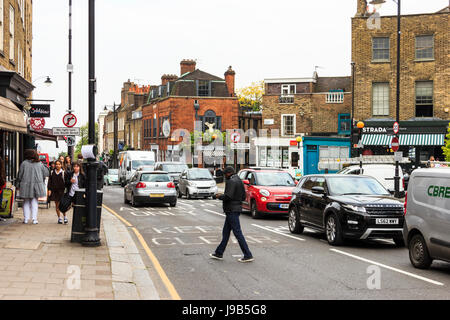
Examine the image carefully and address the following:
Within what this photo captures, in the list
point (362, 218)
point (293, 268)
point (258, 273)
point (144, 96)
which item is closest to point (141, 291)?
point (258, 273)

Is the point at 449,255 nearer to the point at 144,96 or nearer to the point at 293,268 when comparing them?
the point at 293,268

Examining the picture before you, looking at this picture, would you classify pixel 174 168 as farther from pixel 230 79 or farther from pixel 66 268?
pixel 230 79

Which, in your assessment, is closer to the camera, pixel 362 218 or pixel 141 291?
pixel 141 291

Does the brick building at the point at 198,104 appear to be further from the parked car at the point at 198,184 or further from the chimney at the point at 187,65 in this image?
the parked car at the point at 198,184

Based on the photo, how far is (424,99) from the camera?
3900cm

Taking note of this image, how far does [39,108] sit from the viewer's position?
82.2 ft

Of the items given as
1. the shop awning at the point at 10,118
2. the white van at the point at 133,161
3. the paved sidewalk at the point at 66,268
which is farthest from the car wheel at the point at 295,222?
the white van at the point at 133,161

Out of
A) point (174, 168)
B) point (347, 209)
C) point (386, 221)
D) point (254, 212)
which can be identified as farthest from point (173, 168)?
point (386, 221)

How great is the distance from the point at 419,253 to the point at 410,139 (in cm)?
3003

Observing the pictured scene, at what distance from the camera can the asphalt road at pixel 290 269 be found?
816cm

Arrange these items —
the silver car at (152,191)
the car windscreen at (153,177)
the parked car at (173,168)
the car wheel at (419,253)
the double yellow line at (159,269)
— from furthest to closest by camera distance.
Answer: the parked car at (173,168) → the car windscreen at (153,177) → the silver car at (152,191) → the car wheel at (419,253) → the double yellow line at (159,269)

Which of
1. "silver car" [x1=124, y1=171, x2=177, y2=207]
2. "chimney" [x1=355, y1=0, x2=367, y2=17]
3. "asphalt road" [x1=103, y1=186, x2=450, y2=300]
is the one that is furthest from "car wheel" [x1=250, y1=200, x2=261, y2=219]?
"chimney" [x1=355, y1=0, x2=367, y2=17]

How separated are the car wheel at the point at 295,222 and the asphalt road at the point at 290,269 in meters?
0.20
